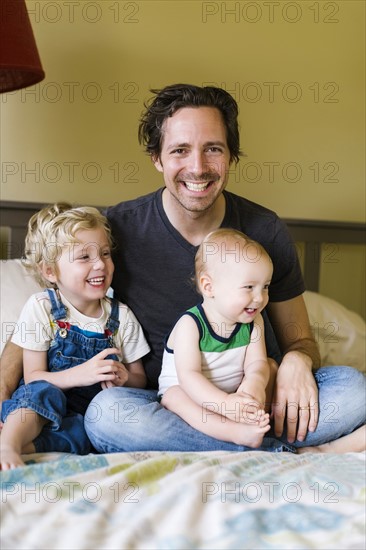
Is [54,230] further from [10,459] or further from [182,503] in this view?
[182,503]

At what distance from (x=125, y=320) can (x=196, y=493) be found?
601 mm

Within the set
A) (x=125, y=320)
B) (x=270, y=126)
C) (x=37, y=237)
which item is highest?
(x=270, y=126)

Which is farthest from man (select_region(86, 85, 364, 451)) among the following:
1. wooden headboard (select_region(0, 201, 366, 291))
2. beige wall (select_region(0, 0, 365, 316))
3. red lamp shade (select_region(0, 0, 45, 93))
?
wooden headboard (select_region(0, 201, 366, 291))

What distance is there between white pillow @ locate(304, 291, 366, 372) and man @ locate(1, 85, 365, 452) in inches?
17.3

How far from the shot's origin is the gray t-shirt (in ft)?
5.24

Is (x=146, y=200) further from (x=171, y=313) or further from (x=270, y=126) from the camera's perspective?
(x=270, y=126)

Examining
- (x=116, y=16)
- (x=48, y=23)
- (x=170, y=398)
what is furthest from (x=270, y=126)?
(x=170, y=398)

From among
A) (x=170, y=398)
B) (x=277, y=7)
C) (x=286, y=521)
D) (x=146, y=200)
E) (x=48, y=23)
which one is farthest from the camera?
(x=277, y=7)

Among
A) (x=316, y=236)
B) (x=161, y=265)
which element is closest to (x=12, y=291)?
(x=161, y=265)

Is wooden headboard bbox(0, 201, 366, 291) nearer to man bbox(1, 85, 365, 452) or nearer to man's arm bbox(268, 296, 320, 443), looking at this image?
man bbox(1, 85, 365, 452)

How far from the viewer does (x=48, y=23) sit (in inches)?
83.5

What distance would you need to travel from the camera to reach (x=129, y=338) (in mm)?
1552

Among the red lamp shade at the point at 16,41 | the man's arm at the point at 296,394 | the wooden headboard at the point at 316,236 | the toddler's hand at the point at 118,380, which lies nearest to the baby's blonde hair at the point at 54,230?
the toddler's hand at the point at 118,380

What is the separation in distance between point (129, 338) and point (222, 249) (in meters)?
0.30
